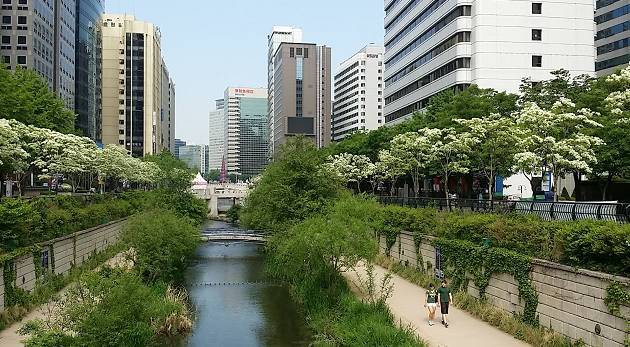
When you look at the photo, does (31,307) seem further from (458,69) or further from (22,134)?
(458,69)

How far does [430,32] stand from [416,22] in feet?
23.5

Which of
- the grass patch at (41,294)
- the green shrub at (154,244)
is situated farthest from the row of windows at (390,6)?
the grass patch at (41,294)

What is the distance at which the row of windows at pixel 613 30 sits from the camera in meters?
87.5

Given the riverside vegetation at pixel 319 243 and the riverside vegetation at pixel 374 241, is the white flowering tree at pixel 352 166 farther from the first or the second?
the riverside vegetation at pixel 319 243

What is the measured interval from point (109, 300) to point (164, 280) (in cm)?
1743

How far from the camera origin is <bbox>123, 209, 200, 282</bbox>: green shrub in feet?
117

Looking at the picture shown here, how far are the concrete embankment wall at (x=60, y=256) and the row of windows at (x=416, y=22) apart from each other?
4883 cm

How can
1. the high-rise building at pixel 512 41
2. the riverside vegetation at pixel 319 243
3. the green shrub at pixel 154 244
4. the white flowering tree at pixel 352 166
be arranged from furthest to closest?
the high-rise building at pixel 512 41, the white flowering tree at pixel 352 166, the green shrub at pixel 154 244, the riverside vegetation at pixel 319 243

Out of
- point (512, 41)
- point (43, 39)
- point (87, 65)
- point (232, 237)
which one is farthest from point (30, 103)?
point (87, 65)

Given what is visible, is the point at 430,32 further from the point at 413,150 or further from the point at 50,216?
the point at 50,216

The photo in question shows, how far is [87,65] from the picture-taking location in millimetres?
131375

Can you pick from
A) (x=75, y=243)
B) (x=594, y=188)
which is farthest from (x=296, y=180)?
(x=594, y=188)

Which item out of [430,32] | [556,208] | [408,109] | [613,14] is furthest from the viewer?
[613,14]

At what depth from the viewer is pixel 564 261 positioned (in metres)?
22.6
